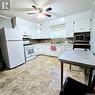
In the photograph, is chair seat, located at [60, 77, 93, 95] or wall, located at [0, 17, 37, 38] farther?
wall, located at [0, 17, 37, 38]

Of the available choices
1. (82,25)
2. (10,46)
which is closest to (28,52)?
(10,46)

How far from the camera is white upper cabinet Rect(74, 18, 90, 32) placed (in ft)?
11.1

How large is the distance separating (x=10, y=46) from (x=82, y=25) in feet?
11.0

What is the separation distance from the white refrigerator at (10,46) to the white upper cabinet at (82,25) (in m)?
2.83

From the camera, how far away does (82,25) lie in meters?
3.52

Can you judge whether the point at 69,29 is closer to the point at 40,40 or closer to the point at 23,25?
the point at 23,25

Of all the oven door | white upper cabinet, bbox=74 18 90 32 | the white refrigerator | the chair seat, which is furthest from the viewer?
the oven door

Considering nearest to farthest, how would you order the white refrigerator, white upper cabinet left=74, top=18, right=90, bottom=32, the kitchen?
the kitchen
the white refrigerator
white upper cabinet left=74, top=18, right=90, bottom=32

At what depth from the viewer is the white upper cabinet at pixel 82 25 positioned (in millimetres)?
3388

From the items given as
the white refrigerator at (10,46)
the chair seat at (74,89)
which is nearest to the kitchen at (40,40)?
the white refrigerator at (10,46)

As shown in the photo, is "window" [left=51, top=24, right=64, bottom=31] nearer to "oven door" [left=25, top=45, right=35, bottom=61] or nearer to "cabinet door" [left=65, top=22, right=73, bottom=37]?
"cabinet door" [left=65, top=22, right=73, bottom=37]

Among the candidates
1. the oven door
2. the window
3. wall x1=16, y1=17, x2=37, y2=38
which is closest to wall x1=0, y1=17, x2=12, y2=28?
wall x1=16, y1=17, x2=37, y2=38

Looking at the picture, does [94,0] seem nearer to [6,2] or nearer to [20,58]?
[6,2]

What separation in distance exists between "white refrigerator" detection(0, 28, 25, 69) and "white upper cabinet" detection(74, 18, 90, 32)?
283 centimetres
